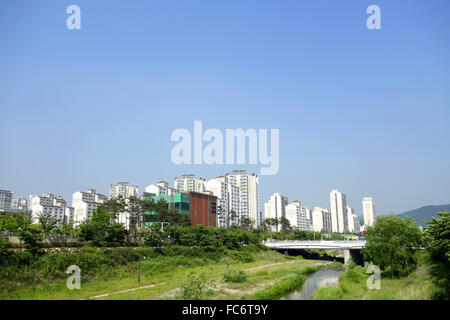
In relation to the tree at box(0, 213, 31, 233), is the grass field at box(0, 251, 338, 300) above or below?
below

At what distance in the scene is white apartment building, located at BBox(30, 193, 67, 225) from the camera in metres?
149

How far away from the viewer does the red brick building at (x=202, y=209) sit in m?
109

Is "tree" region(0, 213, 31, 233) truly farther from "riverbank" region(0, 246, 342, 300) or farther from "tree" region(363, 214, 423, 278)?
"tree" region(363, 214, 423, 278)

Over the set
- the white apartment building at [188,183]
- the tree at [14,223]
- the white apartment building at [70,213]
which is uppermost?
the white apartment building at [188,183]

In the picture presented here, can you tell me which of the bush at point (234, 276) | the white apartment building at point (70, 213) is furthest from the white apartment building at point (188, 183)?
the bush at point (234, 276)

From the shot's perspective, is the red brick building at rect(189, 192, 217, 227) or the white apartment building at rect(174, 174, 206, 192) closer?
the red brick building at rect(189, 192, 217, 227)

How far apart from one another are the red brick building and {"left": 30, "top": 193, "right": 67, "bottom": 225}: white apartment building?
246ft

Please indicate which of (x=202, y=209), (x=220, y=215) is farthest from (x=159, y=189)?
(x=202, y=209)

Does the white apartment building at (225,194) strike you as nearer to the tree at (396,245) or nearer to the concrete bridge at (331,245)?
the concrete bridge at (331,245)

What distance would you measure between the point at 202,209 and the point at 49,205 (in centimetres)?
8366

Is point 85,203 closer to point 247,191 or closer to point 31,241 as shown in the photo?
point 247,191

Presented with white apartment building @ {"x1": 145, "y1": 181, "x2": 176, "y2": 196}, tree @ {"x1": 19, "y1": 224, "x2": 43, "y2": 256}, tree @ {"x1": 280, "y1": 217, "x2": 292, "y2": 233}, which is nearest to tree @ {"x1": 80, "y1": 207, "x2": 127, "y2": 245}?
tree @ {"x1": 19, "y1": 224, "x2": 43, "y2": 256}

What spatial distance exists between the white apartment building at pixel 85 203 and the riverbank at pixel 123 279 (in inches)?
3927
